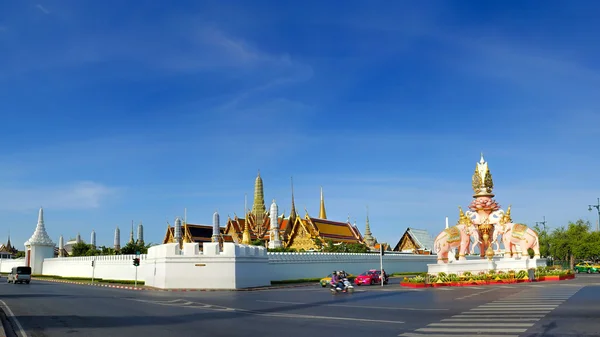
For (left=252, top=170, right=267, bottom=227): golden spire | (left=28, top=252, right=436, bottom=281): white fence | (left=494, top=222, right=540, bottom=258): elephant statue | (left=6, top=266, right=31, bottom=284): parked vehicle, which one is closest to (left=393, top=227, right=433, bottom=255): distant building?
(left=28, top=252, right=436, bottom=281): white fence

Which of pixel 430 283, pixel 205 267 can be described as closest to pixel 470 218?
pixel 430 283

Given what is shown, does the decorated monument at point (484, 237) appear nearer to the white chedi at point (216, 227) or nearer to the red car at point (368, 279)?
the red car at point (368, 279)

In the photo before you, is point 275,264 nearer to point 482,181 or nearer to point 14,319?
point 482,181

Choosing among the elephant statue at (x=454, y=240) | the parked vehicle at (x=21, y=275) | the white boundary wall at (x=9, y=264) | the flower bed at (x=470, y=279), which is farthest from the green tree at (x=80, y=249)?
the flower bed at (x=470, y=279)

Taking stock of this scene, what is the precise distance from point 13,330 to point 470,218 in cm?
3296

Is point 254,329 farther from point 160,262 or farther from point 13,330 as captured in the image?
point 160,262

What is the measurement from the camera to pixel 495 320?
1338 cm

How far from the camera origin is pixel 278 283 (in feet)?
135

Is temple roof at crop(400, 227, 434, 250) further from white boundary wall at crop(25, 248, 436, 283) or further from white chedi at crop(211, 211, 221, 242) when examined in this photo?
white chedi at crop(211, 211, 221, 242)

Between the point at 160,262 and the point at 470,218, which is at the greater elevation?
the point at 470,218

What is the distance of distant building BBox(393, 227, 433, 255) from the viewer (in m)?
76.1

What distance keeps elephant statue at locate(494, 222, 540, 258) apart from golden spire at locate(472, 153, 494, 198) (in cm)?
338

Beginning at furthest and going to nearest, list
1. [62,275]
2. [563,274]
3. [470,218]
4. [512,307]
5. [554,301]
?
[62,275] < [470,218] < [563,274] < [554,301] < [512,307]

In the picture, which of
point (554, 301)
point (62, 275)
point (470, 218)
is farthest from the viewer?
point (62, 275)
